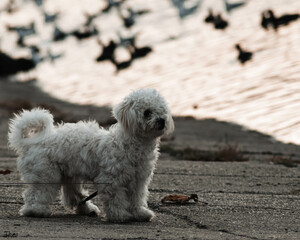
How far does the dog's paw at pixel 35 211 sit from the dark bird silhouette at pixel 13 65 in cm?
2438

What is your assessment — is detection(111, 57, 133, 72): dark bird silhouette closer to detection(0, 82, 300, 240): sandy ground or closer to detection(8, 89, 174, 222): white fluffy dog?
detection(0, 82, 300, 240): sandy ground

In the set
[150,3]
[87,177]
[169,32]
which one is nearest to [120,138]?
[87,177]

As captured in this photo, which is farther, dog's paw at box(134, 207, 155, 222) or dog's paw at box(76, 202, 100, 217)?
dog's paw at box(76, 202, 100, 217)

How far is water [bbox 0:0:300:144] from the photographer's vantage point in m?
18.0

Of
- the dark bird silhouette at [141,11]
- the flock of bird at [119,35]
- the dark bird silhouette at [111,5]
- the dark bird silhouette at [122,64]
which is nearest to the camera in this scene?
the flock of bird at [119,35]

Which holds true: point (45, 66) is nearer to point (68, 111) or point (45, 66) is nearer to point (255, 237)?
point (68, 111)

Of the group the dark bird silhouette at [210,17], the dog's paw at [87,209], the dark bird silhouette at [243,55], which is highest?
the dark bird silhouette at [210,17]

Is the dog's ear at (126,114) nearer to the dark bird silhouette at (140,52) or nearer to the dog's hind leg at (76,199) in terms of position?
the dog's hind leg at (76,199)

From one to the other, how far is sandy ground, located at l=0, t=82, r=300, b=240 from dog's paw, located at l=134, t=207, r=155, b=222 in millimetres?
118

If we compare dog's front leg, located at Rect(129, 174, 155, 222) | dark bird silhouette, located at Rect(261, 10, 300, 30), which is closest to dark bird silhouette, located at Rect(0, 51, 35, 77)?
dark bird silhouette, located at Rect(261, 10, 300, 30)

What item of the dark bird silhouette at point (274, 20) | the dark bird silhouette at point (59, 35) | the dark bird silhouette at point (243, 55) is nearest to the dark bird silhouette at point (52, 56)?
the dark bird silhouette at point (59, 35)

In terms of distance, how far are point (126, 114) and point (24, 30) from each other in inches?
1293

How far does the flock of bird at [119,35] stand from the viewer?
2714 centimetres

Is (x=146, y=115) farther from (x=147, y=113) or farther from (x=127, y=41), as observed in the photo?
(x=127, y=41)
